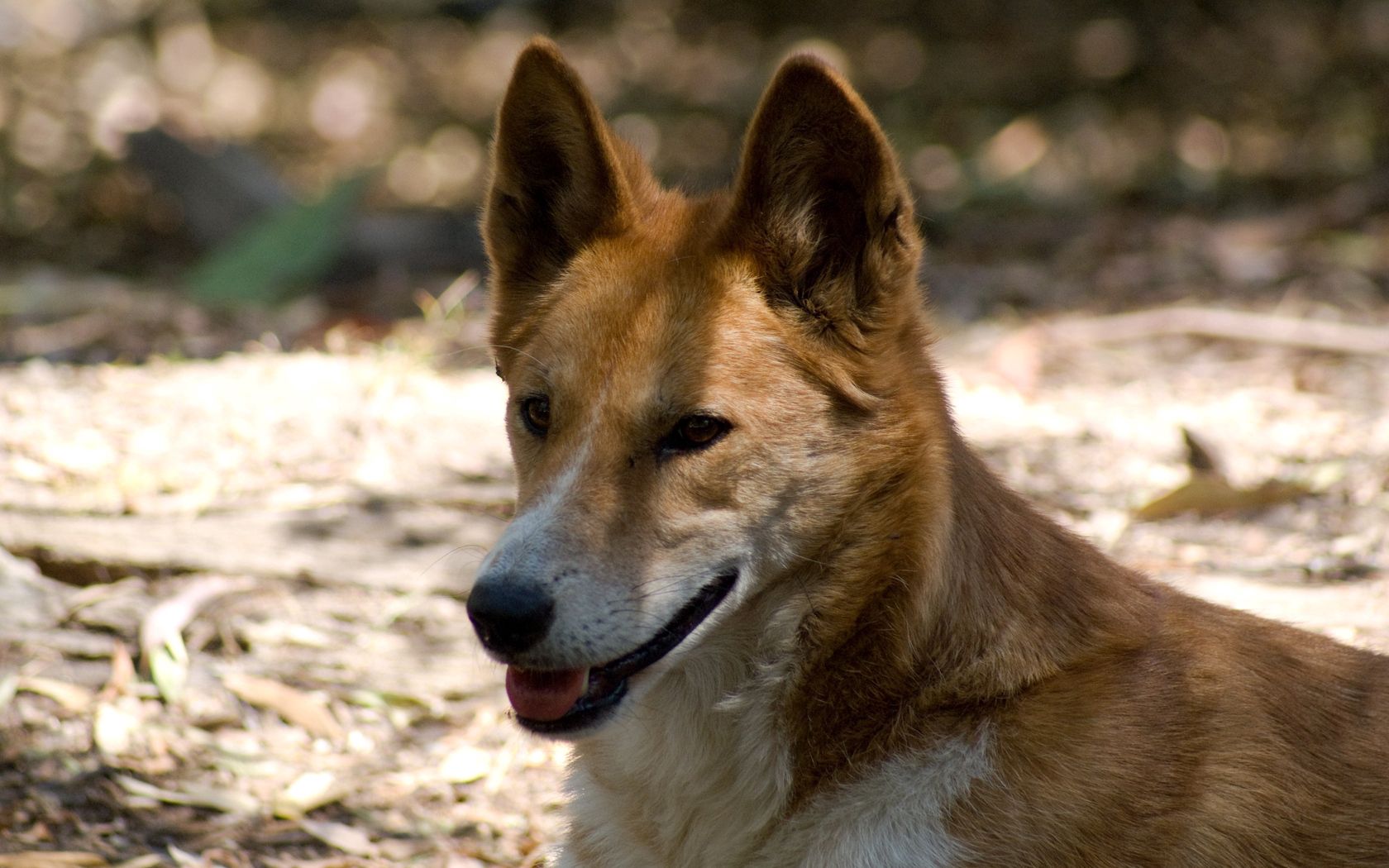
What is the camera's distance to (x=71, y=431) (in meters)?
5.71

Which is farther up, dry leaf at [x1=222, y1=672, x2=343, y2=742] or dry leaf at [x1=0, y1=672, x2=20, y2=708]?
dry leaf at [x1=0, y1=672, x2=20, y2=708]

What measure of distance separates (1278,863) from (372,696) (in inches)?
114

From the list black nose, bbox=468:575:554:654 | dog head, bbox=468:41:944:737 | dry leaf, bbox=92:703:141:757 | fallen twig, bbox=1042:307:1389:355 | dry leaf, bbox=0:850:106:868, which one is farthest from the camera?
fallen twig, bbox=1042:307:1389:355

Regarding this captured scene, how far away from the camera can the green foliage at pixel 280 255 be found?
8695 mm

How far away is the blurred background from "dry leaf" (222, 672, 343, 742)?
313cm

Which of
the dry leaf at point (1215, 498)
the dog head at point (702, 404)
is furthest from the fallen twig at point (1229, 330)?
the dog head at point (702, 404)

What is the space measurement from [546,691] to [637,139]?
16.2ft

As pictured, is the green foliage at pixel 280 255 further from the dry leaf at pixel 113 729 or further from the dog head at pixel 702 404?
the dog head at pixel 702 404

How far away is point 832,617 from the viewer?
3.20 meters

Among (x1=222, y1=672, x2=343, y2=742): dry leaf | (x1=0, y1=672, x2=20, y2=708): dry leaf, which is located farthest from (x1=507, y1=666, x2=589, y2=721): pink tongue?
(x1=0, y1=672, x2=20, y2=708): dry leaf

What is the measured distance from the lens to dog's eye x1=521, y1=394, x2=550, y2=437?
341 centimetres

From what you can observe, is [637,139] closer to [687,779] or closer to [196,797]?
[196,797]

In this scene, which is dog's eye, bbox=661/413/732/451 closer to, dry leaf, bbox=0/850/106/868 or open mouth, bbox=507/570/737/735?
open mouth, bbox=507/570/737/735

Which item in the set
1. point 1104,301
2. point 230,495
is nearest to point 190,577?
point 230,495
